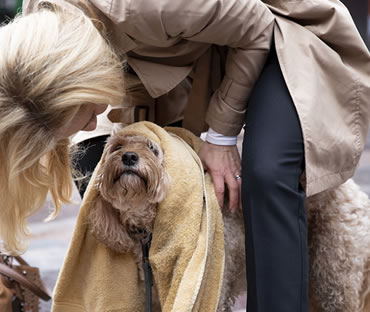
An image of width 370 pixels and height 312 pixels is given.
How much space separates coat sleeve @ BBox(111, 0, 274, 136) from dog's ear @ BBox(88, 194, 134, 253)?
54 cm

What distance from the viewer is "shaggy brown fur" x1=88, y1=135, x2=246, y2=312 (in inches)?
110

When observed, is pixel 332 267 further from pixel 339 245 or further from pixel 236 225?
pixel 236 225

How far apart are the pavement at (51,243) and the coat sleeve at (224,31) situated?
1641 mm

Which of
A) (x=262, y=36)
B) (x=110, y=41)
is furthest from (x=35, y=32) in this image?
(x=262, y=36)

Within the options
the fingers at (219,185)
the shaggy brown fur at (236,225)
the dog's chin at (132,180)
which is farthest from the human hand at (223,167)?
the dog's chin at (132,180)

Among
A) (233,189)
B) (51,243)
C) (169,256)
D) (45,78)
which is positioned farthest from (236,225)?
(51,243)

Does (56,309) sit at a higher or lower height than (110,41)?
lower

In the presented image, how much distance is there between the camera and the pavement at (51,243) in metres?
4.58

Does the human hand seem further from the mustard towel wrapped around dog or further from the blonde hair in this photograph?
the blonde hair

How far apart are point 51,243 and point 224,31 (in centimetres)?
321

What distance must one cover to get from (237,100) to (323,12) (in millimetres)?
461

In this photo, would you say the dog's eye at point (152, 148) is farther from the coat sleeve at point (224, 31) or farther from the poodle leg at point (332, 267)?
the poodle leg at point (332, 267)

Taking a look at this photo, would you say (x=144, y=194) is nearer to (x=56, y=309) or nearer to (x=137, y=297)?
(x=137, y=297)

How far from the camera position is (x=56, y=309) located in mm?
3018
